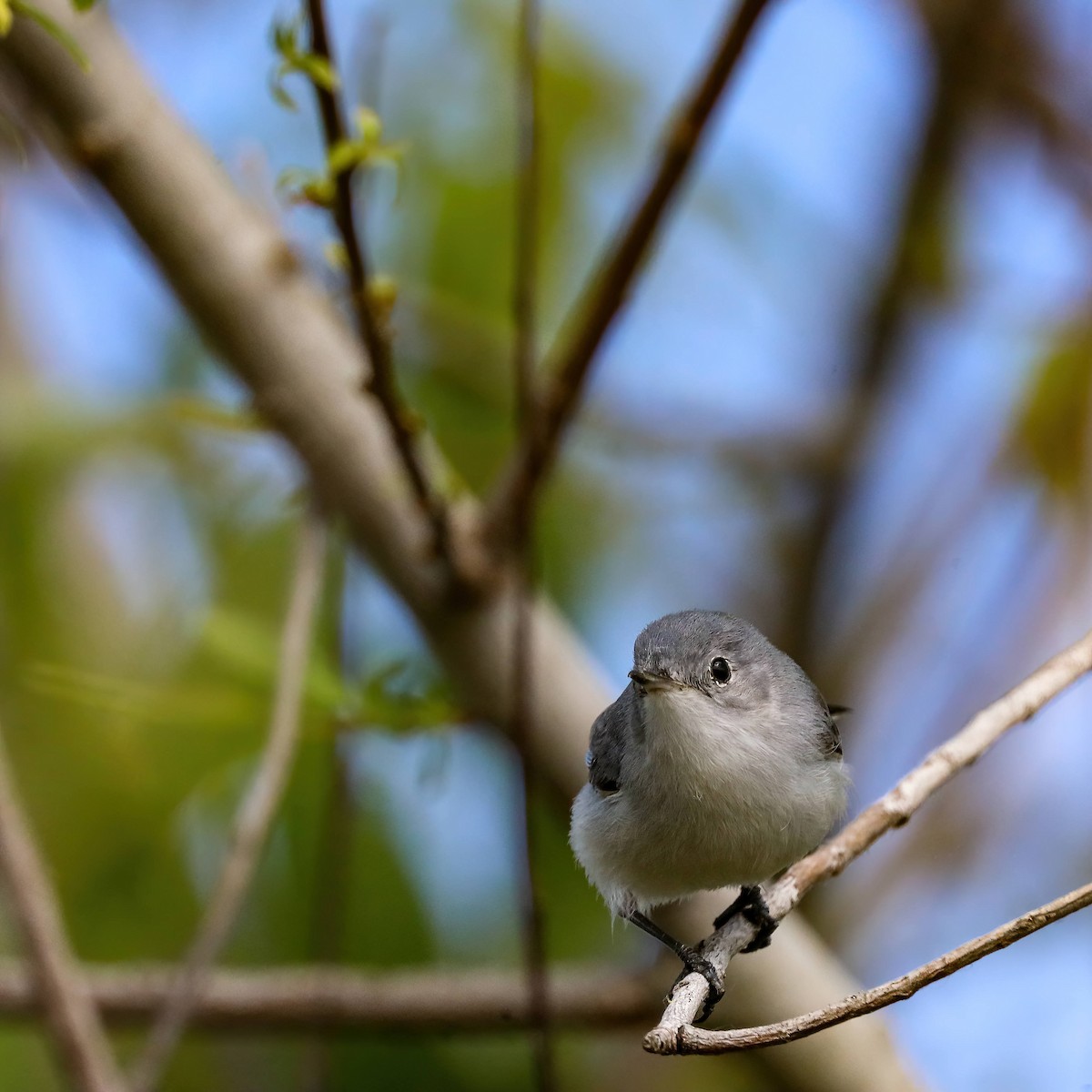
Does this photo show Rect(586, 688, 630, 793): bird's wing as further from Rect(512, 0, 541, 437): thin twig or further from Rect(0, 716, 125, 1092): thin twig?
Rect(0, 716, 125, 1092): thin twig

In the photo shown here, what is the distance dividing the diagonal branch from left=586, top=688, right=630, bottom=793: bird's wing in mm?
351

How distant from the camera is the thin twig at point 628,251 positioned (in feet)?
4.03

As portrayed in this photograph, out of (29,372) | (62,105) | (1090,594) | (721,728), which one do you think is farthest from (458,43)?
(721,728)

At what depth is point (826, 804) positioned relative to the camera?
0.97 meters

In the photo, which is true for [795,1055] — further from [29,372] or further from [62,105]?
[29,372]

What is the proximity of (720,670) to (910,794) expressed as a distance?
156 mm

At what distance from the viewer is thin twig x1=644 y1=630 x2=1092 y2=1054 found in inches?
35.4

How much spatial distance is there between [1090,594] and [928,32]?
1.25 m

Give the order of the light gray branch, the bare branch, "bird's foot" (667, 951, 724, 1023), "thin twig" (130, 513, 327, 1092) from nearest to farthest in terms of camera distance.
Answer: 1. "bird's foot" (667, 951, 724, 1023)
2. "thin twig" (130, 513, 327, 1092)
3. the light gray branch
4. the bare branch

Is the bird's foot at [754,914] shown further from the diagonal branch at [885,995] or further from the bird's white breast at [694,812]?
the diagonal branch at [885,995]

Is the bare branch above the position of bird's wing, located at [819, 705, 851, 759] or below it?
above

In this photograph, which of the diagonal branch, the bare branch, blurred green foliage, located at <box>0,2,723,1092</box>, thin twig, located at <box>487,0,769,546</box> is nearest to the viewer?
the diagonal branch

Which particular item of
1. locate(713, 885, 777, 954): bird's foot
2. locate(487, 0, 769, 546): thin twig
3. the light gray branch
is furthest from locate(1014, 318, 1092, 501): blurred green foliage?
locate(713, 885, 777, 954): bird's foot

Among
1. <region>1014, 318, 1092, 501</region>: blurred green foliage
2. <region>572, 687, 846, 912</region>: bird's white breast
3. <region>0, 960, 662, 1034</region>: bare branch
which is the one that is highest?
<region>1014, 318, 1092, 501</region>: blurred green foliage
